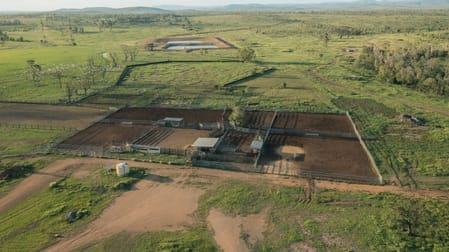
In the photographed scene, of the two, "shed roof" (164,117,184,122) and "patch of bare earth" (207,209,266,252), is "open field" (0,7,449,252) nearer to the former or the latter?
"patch of bare earth" (207,209,266,252)

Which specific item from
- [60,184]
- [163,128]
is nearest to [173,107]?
[163,128]

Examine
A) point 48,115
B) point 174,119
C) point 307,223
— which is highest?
point 174,119

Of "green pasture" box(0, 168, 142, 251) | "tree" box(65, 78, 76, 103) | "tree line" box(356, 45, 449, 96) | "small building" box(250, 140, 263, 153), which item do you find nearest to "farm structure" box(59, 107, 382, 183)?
"small building" box(250, 140, 263, 153)

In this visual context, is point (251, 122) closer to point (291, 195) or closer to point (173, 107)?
point (173, 107)

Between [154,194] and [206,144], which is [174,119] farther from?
[154,194]

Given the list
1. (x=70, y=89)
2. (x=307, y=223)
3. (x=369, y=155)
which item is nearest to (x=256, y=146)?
(x=369, y=155)

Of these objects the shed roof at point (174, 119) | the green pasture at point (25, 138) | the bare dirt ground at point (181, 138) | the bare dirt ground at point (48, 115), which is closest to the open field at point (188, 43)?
the bare dirt ground at point (48, 115)
